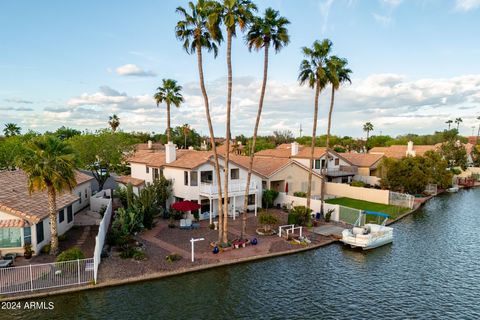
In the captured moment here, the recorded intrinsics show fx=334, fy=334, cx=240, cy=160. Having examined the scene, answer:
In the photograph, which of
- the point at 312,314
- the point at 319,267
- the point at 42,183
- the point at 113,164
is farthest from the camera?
the point at 113,164

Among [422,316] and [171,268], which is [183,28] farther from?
[422,316]

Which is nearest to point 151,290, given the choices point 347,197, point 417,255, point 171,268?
point 171,268

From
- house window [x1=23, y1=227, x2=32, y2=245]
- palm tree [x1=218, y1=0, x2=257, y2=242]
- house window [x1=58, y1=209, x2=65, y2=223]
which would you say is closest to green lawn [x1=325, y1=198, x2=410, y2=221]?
palm tree [x1=218, y1=0, x2=257, y2=242]

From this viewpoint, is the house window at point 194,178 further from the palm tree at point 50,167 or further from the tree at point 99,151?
the tree at point 99,151

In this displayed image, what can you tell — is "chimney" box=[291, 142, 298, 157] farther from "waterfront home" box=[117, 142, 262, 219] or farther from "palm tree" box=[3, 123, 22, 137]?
"palm tree" box=[3, 123, 22, 137]

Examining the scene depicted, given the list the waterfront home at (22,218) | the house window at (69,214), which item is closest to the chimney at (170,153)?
the house window at (69,214)
